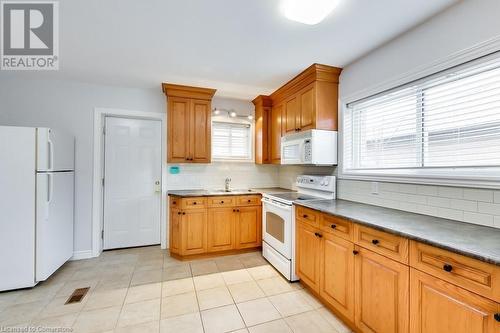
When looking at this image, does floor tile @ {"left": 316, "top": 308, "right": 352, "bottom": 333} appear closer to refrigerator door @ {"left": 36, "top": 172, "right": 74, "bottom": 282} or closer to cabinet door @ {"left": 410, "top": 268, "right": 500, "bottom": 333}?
cabinet door @ {"left": 410, "top": 268, "right": 500, "bottom": 333}

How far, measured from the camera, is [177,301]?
2.17 metres

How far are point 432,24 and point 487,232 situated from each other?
1.56 meters

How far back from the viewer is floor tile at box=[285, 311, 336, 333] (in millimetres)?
1790

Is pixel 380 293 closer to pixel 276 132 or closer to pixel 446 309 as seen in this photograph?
pixel 446 309

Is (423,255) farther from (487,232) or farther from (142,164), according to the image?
(142,164)

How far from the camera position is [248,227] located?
11.0 feet

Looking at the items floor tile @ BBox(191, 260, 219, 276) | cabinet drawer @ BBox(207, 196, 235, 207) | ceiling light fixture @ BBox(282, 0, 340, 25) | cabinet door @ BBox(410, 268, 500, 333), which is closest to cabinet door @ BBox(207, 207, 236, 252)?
cabinet drawer @ BBox(207, 196, 235, 207)

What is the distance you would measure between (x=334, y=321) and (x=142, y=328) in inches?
61.7

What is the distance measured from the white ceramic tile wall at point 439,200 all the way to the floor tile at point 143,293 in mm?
2336

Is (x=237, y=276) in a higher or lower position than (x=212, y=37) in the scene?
lower

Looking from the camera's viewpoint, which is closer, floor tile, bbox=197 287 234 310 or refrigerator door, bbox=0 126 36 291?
floor tile, bbox=197 287 234 310

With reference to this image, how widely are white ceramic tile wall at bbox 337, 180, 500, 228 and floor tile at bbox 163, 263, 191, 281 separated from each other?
2185 mm

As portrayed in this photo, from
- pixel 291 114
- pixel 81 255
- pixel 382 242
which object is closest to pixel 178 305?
pixel 382 242

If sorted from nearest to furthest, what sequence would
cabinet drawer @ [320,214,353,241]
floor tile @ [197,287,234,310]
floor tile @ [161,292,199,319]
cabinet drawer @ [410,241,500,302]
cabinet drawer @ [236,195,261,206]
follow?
cabinet drawer @ [410,241,500,302]
cabinet drawer @ [320,214,353,241]
floor tile @ [161,292,199,319]
floor tile @ [197,287,234,310]
cabinet drawer @ [236,195,261,206]
